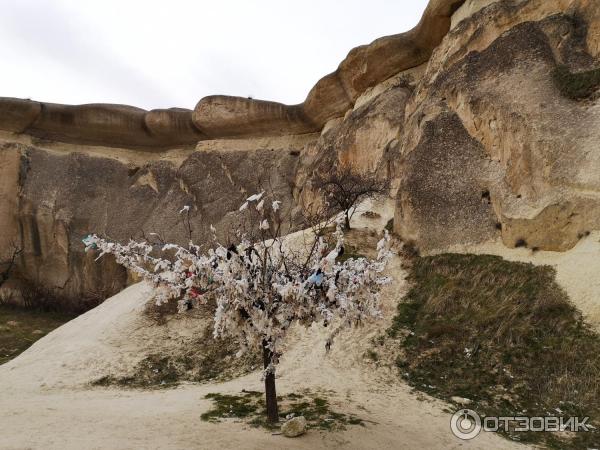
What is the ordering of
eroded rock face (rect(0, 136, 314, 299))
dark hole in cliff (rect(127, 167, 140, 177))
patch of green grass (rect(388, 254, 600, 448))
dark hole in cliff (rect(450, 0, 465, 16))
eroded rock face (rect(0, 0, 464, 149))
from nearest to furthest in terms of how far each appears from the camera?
patch of green grass (rect(388, 254, 600, 448)) < dark hole in cliff (rect(450, 0, 465, 16)) < eroded rock face (rect(0, 136, 314, 299)) < eroded rock face (rect(0, 0, 464, 149)) < dark hole in cliff (rect(127, 167, 140, 177))

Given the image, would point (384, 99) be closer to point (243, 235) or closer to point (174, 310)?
point (174, 310)

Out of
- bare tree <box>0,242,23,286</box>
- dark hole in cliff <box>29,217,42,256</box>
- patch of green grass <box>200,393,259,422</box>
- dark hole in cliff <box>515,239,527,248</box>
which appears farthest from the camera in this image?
dark hole in cliff <box>29,217,42,256</box>

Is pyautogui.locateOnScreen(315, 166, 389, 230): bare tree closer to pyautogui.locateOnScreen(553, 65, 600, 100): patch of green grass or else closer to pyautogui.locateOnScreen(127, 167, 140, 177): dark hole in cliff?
pyautogui.locateOnScreen(553, 65, 600, 100): patch of green grass

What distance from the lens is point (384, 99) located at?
20234 mm

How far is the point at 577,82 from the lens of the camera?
12.3m

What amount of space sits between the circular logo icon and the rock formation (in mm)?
5668

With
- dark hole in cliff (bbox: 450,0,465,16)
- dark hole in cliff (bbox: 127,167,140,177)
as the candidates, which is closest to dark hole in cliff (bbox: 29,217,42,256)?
dark hole in cliff (bbox: 127,167,140,177)

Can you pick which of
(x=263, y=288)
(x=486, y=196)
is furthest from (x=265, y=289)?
(x=486, y=196)

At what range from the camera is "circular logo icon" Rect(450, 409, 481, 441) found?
6602mm

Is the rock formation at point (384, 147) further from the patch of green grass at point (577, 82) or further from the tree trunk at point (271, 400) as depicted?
the tree trunk at point (271, 400)

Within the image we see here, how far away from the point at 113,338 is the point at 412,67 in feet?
55.1

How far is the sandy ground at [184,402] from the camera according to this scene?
229 inches

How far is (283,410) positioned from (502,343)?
185 inches

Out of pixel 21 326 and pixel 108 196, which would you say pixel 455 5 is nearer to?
pixel 108 196
